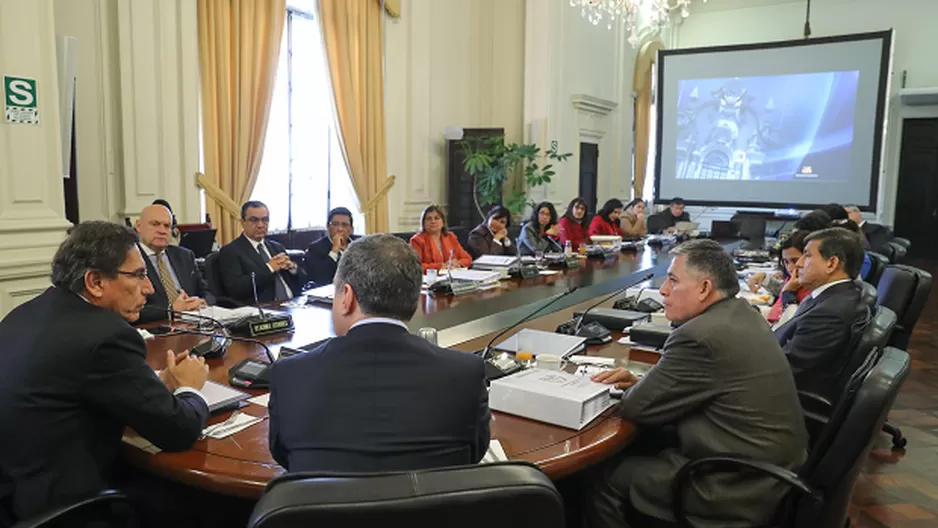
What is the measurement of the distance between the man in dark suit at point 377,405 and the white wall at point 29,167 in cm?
304

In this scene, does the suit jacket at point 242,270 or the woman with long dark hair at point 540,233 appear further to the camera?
the woman with long dark hair at point 540,233

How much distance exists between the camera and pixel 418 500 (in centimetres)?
86

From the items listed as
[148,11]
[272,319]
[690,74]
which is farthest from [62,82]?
[690,74]

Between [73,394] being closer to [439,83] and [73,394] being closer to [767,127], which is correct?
[439,83]

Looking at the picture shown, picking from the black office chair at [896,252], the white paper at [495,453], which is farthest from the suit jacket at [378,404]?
the black office chair at [896,252]

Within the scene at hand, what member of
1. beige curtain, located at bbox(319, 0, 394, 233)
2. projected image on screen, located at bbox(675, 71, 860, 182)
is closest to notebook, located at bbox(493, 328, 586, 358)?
beige curtain, located at bbox(319, 0, 394, 233)

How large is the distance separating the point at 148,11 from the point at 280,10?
1440 mm

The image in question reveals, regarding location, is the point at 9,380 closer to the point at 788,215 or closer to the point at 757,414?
the point at 757,414

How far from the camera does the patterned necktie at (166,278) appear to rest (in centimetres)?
334

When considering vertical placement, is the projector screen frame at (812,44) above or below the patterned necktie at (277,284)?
above

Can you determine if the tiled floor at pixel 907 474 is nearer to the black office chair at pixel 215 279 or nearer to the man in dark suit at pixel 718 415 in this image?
the man in dark suit at pixel 718 415

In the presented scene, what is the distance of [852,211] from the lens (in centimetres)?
702

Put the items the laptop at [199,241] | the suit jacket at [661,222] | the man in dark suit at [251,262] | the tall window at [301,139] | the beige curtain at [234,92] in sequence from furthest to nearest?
the suit jacket at [661,222] → the tall window at [301,139] → the beige curtain at [234,92] → the laptop at [199,241] → the man in dark suit at [251,262]

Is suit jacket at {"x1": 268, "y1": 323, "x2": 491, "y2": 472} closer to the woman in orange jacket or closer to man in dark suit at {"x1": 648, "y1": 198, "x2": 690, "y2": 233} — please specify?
the woman in orange jacket
